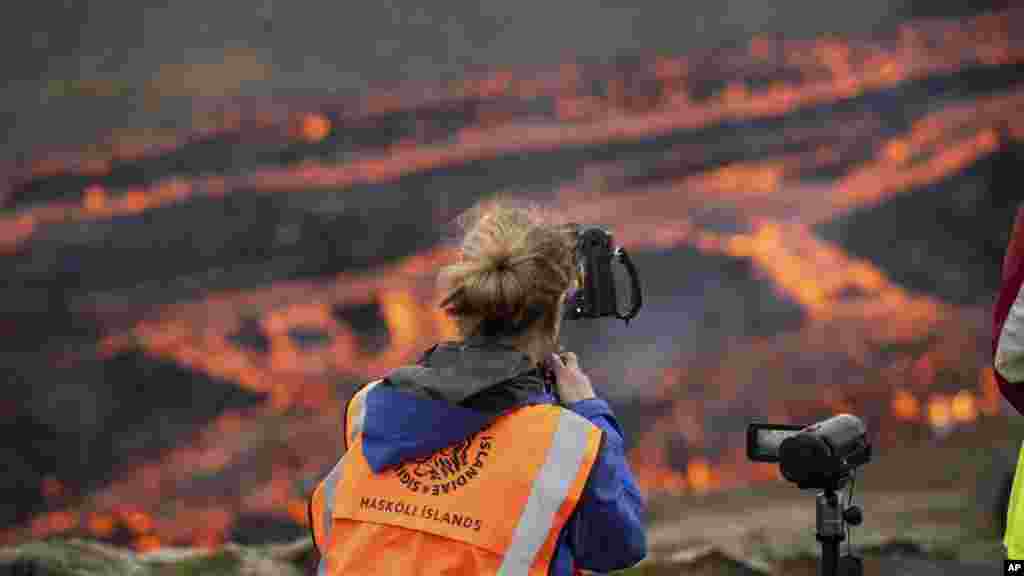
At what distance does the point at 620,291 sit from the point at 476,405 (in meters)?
0.57

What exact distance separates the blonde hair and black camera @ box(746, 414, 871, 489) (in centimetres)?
58

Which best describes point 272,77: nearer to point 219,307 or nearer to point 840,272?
point 219,307

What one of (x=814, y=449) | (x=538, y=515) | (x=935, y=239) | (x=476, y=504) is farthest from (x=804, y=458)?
(x=935, y=239)

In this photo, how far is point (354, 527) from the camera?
3180mm

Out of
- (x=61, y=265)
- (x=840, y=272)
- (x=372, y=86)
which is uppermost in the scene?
(x=372, y=86)

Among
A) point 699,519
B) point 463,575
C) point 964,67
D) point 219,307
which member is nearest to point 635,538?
point 463,575

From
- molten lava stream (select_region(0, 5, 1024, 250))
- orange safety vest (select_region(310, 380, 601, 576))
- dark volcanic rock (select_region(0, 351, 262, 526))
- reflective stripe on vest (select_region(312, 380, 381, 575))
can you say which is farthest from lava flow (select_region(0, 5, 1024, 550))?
orange safety vest (select_region(310, 380, 601, 576))

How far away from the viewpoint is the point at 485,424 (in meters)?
3.14

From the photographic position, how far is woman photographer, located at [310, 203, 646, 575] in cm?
308

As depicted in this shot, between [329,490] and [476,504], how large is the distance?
14.3 inches

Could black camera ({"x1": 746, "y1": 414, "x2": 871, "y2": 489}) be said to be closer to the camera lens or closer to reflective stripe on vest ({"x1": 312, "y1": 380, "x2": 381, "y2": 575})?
the camera lens

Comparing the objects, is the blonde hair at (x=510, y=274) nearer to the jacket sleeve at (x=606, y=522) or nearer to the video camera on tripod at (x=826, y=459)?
the jacket sleeve at (x=606, y=522)

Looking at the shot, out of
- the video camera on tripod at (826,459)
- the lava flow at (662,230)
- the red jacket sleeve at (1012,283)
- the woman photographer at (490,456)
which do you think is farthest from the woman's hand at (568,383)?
the lava flow at (662,230)

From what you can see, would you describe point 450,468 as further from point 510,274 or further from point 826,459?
point 826,459
